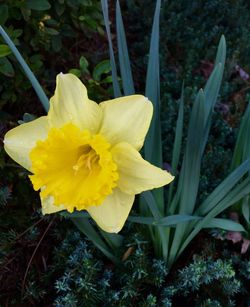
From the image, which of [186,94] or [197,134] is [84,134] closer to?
[197,134]

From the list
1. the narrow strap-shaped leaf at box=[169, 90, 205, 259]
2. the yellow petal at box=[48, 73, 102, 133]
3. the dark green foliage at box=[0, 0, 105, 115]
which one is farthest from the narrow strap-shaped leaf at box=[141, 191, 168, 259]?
the dark green foliage at box=[0, 0, 105, 115]

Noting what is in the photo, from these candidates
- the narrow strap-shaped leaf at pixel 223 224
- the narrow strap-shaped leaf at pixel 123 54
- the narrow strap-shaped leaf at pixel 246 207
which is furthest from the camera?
the narrow strap-shaped leaf at pixel 246 207

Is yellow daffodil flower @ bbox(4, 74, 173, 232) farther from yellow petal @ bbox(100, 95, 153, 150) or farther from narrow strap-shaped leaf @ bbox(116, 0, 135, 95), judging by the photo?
narrow strap-shaped leaf @ bbox(116, 0, 135, 95)

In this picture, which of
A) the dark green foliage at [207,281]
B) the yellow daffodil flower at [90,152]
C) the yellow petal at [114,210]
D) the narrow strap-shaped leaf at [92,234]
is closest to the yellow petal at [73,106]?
the yellow daffodil flower at [90,152]

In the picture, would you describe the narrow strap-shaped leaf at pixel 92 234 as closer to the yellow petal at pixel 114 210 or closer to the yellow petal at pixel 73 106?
the yellow petal at pixel 114 210

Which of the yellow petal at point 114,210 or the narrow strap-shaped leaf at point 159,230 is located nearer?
the yellow petal at point 114,210

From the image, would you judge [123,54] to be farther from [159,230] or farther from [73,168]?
[159,230]

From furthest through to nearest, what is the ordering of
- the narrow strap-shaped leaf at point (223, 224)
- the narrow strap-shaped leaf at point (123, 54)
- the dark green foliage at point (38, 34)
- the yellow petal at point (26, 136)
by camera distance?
the dark green foliage at point (38, 34) < the narrow strap-shaped leaf at point (223, 224) < the narrow strap-shaped leaf at point (123, 54) < the yellow petal at point (26, 136)
